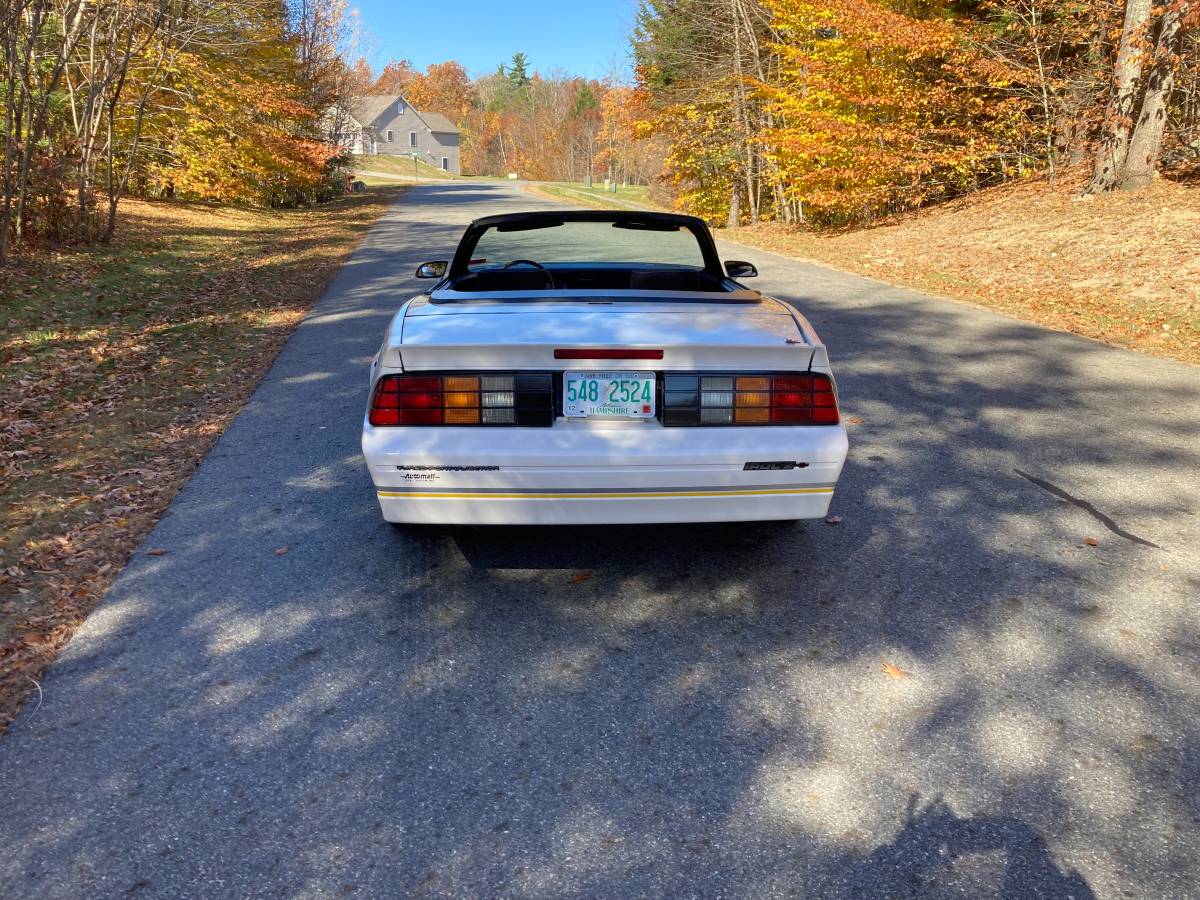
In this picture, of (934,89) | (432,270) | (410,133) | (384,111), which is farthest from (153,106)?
(410,133)

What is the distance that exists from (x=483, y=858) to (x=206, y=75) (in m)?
24.4

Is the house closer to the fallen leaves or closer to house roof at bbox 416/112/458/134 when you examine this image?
house roof at bbox 416/112/458/134

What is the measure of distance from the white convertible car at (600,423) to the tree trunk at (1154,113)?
1459cm

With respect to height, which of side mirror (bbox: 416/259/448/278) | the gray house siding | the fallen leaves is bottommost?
the fallen leaves

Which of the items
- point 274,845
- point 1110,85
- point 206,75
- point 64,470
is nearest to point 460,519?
point 274,845

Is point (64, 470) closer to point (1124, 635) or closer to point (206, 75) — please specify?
point (1124, 635)

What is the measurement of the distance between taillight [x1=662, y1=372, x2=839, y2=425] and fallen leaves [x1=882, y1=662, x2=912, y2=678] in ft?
3.06

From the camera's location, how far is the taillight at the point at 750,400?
332 cm

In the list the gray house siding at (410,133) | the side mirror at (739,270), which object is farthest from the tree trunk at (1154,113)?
the gray house siding at (410,133)

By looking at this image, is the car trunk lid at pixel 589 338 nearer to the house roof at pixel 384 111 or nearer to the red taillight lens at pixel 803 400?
the red taillight lens at pixel 803 400

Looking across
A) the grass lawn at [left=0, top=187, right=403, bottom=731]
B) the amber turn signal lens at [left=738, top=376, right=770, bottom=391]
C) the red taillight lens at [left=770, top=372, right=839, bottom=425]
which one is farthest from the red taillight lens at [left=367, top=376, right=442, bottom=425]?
the grass lawn at [left=0, top=187, right=403, bottom=731]

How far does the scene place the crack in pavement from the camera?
4238 mm

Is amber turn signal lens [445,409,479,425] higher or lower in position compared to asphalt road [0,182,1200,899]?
higher

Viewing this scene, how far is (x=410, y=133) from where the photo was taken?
10712cm
